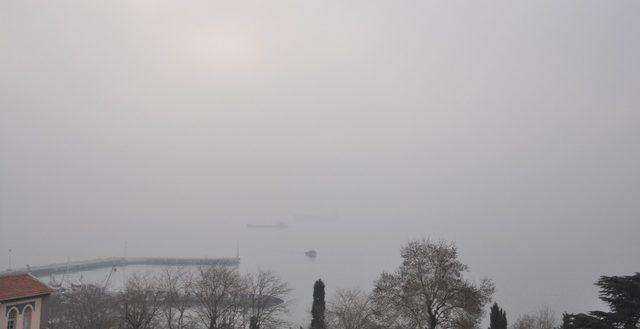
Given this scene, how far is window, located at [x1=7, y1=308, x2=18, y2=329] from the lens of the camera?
15680mm

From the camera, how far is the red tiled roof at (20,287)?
617 inches

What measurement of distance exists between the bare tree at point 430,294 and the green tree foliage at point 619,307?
4497 mm

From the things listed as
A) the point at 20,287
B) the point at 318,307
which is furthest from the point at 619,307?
the point at 20,287

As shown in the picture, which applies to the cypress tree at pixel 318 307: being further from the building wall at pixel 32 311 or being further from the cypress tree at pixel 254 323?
the building wall at pixel 32 311

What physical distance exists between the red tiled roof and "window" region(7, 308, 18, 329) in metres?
0.53

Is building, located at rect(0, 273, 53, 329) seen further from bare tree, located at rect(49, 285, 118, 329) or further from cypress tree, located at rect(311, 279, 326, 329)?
cypress tree, located at rect(311, 279, 326, 329)

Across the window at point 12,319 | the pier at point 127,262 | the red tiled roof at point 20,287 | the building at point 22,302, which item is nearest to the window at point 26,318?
the building at point 22,302

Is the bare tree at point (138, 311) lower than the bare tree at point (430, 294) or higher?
lower

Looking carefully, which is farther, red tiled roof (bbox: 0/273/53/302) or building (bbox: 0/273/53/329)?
red tiled roof (bbox: 0/273/53/302)

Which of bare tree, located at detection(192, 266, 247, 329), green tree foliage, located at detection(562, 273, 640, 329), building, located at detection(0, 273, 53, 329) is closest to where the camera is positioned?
green tree foliage, located at detection(562, 273, 640, 329)

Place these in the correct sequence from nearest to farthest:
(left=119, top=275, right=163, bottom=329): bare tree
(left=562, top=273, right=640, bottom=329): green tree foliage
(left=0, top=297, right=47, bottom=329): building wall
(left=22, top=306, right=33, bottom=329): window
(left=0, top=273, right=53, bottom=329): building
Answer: (left=562, top=273, right=640, bottom=329): green tree foliage
(left=0, top=297, right=47, bottom=329): building wall
(left=0, top=273, right=53, bottom=329): building
(left=22, top=306, right=33, bottom=329): window
(left=119, top=275, right=163, bottom=329): bare tree

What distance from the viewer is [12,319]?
51.8 ft

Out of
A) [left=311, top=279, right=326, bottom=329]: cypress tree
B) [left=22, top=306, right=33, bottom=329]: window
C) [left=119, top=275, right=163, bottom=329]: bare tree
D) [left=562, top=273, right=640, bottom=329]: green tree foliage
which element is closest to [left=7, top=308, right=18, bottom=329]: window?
[left=22, top=306, right=33, bottom=329]: window

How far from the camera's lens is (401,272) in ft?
51.7
